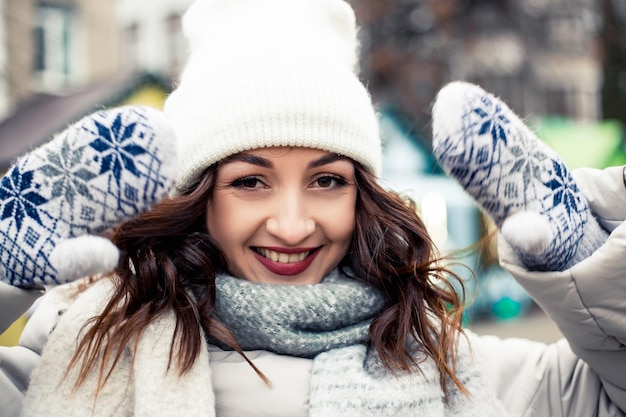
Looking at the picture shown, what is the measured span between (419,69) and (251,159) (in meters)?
13.4

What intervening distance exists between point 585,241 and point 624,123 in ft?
32.8

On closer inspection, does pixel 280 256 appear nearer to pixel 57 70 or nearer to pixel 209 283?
pixel 209 283

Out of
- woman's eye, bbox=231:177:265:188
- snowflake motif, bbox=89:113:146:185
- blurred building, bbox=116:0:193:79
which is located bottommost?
blurred building, bbox=116:0:193:79

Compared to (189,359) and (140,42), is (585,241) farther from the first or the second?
(140,42)

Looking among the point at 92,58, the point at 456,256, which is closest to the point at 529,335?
the point at 456,256

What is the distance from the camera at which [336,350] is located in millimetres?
1920

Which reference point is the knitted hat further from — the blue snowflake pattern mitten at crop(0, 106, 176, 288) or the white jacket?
the white jacket

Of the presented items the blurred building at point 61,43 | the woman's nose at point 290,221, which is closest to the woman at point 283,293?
the woman's nose at point 290,221

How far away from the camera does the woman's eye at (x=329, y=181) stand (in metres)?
1.98

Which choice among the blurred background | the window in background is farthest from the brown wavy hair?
the window in background

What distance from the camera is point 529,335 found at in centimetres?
Answer: 930

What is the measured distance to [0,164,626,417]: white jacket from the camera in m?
1.72

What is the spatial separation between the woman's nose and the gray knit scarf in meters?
0.15

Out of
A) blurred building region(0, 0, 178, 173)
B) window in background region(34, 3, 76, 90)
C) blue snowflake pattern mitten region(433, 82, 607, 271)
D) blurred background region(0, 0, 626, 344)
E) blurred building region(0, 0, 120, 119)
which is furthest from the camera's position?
window in background region(34, 3, 76, 90)
